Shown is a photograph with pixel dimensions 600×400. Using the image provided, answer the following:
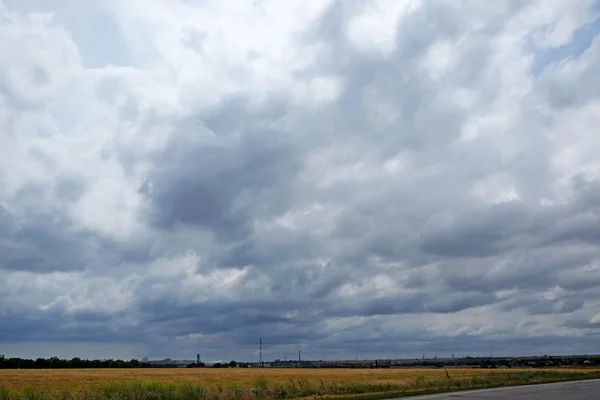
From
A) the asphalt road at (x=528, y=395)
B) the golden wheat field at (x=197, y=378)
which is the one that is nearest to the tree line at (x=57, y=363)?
the golden wheat field at (x=197, y=378)

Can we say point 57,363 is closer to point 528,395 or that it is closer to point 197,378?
point 197,378

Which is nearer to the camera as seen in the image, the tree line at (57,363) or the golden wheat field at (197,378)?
the golden wheat field at (197,378)

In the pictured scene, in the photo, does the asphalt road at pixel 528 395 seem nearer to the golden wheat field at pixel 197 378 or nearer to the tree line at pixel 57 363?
the golden wheat field at pixel 197 378

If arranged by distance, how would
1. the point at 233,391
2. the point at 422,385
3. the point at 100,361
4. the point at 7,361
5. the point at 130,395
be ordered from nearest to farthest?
the point at 130,395, the point at 233,391, the point at 422,385, the point at 7,361, the point at 100,361

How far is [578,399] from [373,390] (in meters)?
17.5

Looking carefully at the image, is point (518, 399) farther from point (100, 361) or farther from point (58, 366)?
point (100, 361)

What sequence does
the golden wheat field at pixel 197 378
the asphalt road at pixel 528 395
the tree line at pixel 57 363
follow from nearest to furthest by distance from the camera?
the asphalt road at pixel 528 395 < the golden wheat field at pixel 197 378 < the tree line at pixel 57 363

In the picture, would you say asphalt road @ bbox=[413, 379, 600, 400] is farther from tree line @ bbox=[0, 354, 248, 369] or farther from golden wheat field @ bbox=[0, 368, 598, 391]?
tree line @ bbox=[0, 354, 248, 369]

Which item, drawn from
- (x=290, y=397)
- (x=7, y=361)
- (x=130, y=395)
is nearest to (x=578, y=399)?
(x=290, y=397)

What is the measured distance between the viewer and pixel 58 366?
154250 millimetres

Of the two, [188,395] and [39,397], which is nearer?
[39,397]

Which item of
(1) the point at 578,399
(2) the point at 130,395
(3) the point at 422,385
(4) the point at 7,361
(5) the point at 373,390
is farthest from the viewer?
(4) the point at 7,361

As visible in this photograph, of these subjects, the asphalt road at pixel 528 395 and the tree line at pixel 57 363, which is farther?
the tree line at pixel 57 363

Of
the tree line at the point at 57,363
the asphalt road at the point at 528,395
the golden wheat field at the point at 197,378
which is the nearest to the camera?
the asphalt road at the point at 528,395
